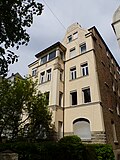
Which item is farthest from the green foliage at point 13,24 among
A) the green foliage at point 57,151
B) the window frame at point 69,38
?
the window frame at point 69,38

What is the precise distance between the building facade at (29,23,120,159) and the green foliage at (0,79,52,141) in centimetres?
165

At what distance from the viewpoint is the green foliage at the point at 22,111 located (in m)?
18.2

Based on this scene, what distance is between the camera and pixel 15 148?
1151 cm

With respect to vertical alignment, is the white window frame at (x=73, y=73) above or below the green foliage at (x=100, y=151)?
above

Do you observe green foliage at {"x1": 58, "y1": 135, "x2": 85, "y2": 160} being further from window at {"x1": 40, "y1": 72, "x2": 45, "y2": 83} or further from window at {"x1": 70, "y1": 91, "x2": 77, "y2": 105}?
window at {"x1": 40, "y1": 72, "x2": 45, "y2": 83}

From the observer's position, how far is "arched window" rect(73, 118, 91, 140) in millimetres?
18800

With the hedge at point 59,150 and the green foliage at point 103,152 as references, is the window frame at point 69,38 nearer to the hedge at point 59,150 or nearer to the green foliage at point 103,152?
the hedge at point 59,150

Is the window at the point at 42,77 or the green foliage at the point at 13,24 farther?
the window at the point at 42,77

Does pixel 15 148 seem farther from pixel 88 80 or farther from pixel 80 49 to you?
pixel 80 49

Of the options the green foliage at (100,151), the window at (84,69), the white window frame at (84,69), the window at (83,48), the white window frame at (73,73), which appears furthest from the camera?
the window at (83,48)

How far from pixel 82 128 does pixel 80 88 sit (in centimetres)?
478

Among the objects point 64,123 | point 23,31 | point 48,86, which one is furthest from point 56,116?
point 23,31

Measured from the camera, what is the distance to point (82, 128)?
1939 centimetres

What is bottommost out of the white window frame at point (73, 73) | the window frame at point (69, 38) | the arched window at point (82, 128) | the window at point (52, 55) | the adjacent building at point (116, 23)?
the arched window at point (82, 128)
